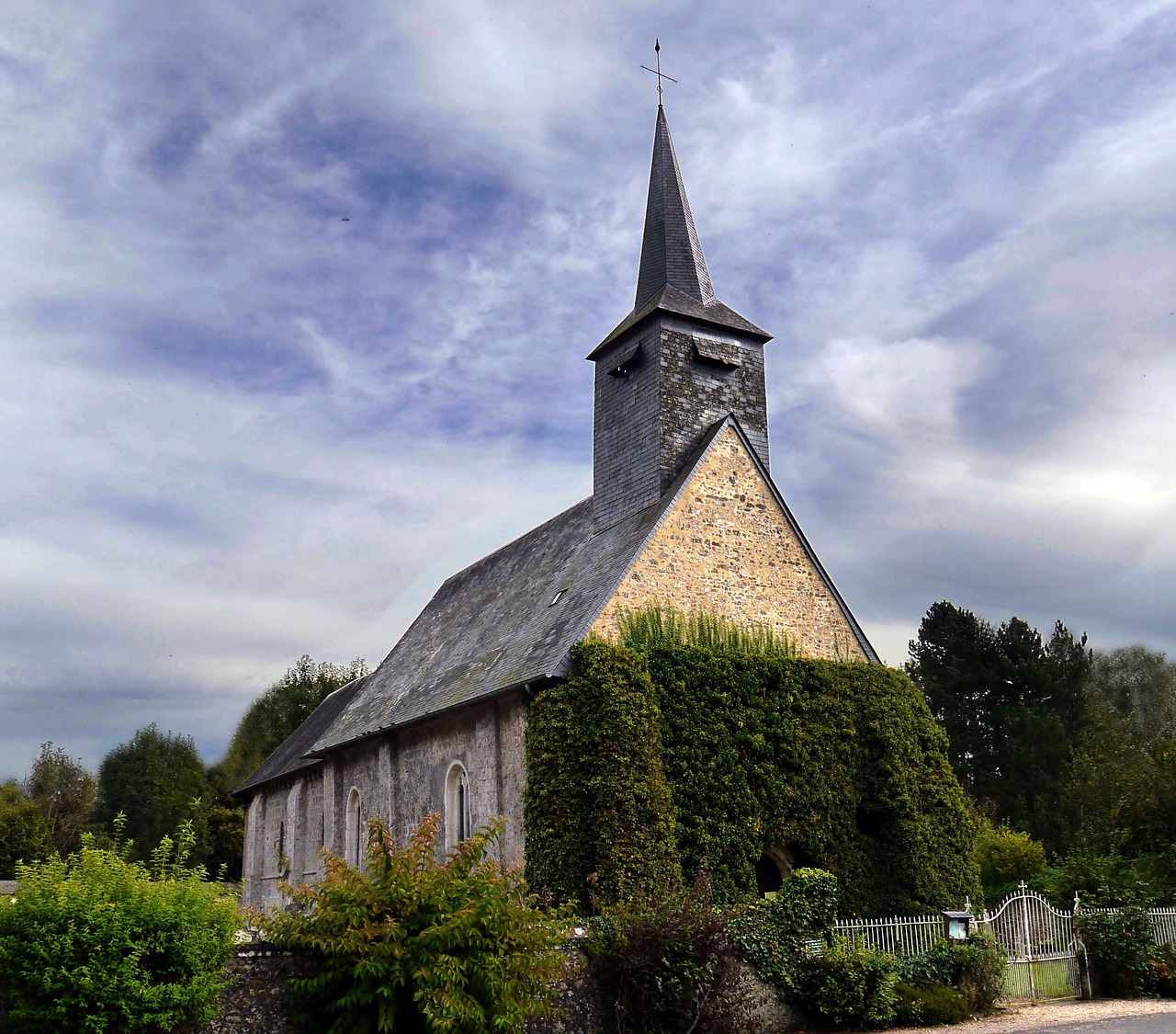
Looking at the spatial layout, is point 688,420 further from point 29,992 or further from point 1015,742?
point 1015,742

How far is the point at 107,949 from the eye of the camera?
951 centimetres

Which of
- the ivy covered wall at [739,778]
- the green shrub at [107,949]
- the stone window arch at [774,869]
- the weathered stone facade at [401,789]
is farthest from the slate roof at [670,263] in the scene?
the green shrub at [107,949]

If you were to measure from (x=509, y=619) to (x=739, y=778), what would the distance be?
7166 millimetres

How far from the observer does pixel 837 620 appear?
69.1ft

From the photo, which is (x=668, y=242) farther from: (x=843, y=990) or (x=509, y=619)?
(x=843, y=990)

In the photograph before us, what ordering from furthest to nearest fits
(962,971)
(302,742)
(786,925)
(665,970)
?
(302,742) < (962,971) < (786,925) < (665,970)

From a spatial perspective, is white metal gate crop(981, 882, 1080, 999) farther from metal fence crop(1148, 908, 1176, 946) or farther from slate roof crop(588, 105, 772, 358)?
slate roof crop(588, 105, 772, 358)

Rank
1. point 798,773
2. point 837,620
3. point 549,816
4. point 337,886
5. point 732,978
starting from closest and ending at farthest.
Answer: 1. point 337,886
2. point 732,978
3. point 549,816
4. point 798,773
5. point 837,620

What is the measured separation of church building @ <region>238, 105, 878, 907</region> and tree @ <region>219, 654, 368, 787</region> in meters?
29.5

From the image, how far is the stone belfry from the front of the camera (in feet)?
70.5

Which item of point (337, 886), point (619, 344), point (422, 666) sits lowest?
point (337, 886)

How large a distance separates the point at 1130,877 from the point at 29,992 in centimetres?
2029

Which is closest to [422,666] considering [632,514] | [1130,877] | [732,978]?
[632,514]

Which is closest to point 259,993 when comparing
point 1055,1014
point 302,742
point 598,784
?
point 598,784
